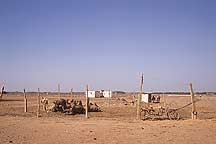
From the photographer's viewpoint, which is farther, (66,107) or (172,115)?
(66,107)

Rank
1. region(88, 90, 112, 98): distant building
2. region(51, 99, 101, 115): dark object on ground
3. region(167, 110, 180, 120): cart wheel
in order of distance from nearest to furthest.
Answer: region(167, 110, 180, 120): cart wheel → region(51, 99, 101, 115): dark object on ground → region(88, 90, 112, 98): distant building

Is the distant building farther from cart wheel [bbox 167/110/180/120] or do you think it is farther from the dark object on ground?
cart wheel [bbox 167/110/180/120]

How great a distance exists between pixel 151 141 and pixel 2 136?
257 inches

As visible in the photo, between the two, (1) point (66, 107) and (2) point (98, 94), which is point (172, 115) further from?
(2) point (98, 94)

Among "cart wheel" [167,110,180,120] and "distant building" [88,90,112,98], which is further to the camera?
"distant building" [88,90,112,98]

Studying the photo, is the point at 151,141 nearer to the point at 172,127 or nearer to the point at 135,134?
the point at 135,134

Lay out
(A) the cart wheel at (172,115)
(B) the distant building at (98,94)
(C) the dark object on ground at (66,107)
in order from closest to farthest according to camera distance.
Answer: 1. (A) the cart wheel at (172,115)
2. (C) the dark object on ground at (66,107)
3. (B) the distant building at (98,94)

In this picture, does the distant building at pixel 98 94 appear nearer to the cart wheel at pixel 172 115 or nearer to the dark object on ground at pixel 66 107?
the dark object on ground at pixel 66 107

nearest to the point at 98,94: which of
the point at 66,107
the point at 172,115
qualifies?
the point at 66,107

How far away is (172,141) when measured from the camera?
14.1m

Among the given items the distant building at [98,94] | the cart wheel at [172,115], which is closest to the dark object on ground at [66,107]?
the cart wheel at [172,115]

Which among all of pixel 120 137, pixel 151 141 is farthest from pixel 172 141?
Result: pixel 120 137

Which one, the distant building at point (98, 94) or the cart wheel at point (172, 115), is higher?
the distant building at point (98, 94)

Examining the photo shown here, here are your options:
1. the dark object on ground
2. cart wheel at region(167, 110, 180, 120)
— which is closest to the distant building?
the dark object on ground
